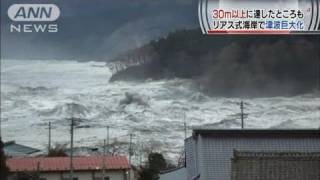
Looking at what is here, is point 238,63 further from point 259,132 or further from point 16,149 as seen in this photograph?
point 16,149

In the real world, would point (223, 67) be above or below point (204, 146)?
above

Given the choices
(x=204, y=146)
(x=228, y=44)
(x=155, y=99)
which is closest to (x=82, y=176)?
(x=155, y=99)

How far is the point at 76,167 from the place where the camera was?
425 inches

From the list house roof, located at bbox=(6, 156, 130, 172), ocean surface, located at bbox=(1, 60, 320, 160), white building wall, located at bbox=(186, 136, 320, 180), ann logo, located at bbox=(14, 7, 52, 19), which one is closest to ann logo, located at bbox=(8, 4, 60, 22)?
ann logo, located at bbox=(14, 7, 52, 19)

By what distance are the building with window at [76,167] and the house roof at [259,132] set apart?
65.0 inches

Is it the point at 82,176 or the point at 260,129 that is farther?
the point at 82,176

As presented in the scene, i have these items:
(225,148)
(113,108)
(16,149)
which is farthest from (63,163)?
(225,148)

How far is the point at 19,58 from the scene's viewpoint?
10.7 meters

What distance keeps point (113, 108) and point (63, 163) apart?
3.92 feet

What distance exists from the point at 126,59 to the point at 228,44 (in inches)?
68.4

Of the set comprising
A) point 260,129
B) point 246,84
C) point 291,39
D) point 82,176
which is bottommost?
point 82,176

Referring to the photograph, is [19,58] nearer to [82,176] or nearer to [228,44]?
[82,176]

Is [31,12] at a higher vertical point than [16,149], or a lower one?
higher

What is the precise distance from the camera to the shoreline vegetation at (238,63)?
10.5 meters
